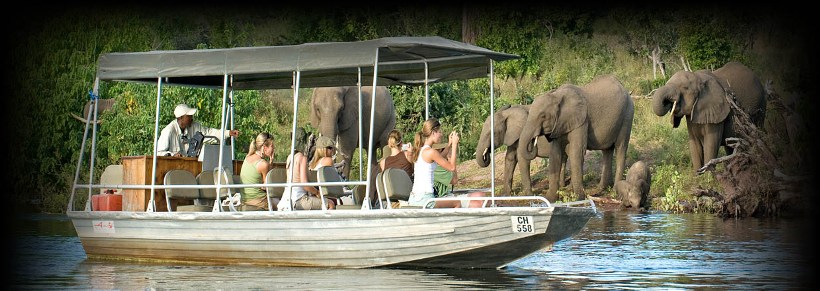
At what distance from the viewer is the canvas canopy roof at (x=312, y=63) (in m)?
17.5

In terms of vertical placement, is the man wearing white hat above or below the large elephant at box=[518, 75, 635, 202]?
below

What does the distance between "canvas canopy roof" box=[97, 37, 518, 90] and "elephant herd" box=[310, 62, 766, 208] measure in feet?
33.3

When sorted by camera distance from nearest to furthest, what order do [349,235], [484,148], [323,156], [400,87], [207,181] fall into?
[349,235]
[323,156]
[207,181]
[484,148]
[400,87]

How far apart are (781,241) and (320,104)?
439 inches

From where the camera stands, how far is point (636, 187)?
30.5 meters

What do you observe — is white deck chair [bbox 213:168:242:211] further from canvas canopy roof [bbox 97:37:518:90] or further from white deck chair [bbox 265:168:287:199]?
canvas canopy roof [bbox 97:37:518:90]

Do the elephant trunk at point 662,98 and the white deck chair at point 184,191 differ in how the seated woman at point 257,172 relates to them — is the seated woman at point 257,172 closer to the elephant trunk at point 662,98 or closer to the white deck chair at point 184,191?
the white deck chair at point 184,191

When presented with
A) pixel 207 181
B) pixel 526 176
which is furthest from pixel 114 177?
pixel 526 176

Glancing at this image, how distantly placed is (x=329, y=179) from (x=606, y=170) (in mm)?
15534

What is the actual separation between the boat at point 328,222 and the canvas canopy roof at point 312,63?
0.01 meters

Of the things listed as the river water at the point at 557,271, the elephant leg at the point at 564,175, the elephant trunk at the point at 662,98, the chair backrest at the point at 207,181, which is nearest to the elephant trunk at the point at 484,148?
the elephant leg at the point at 564,175

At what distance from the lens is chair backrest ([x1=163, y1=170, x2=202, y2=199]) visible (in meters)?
18.9

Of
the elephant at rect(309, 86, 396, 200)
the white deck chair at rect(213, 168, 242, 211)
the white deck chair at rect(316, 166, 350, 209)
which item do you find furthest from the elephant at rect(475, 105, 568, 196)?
the white deck chair at rect(316, 166, 350, 209)

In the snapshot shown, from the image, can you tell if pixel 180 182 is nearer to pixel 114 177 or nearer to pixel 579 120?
pixel 114 177
